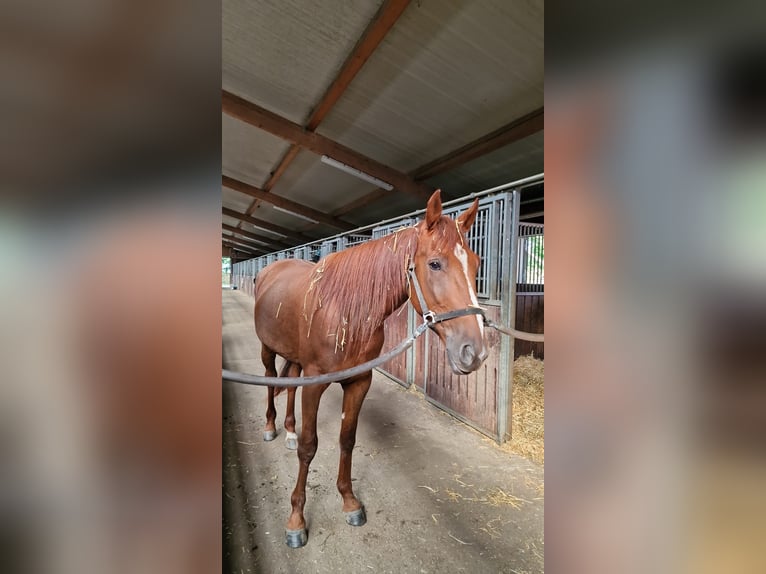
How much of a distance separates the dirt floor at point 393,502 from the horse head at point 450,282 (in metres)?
0.92

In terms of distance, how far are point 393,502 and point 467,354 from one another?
3.59ft

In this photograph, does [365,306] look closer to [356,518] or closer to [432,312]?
[432,312]

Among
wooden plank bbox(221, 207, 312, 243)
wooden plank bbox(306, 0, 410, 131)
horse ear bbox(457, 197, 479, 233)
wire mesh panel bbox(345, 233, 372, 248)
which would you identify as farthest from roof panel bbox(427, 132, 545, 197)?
wooden plank bbox(221, 207, 312, 243)

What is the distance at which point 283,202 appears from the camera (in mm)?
7641

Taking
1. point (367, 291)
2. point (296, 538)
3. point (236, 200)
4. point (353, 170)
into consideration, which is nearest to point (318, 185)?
point (353, 170)

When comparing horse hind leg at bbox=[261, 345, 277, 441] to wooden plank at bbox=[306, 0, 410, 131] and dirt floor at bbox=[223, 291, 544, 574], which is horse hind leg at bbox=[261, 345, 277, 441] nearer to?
dirt floor at bbox=[223, 291, 544, 574]

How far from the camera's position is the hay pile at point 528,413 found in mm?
2148

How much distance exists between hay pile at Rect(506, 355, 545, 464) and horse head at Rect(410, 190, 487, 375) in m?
1.01
